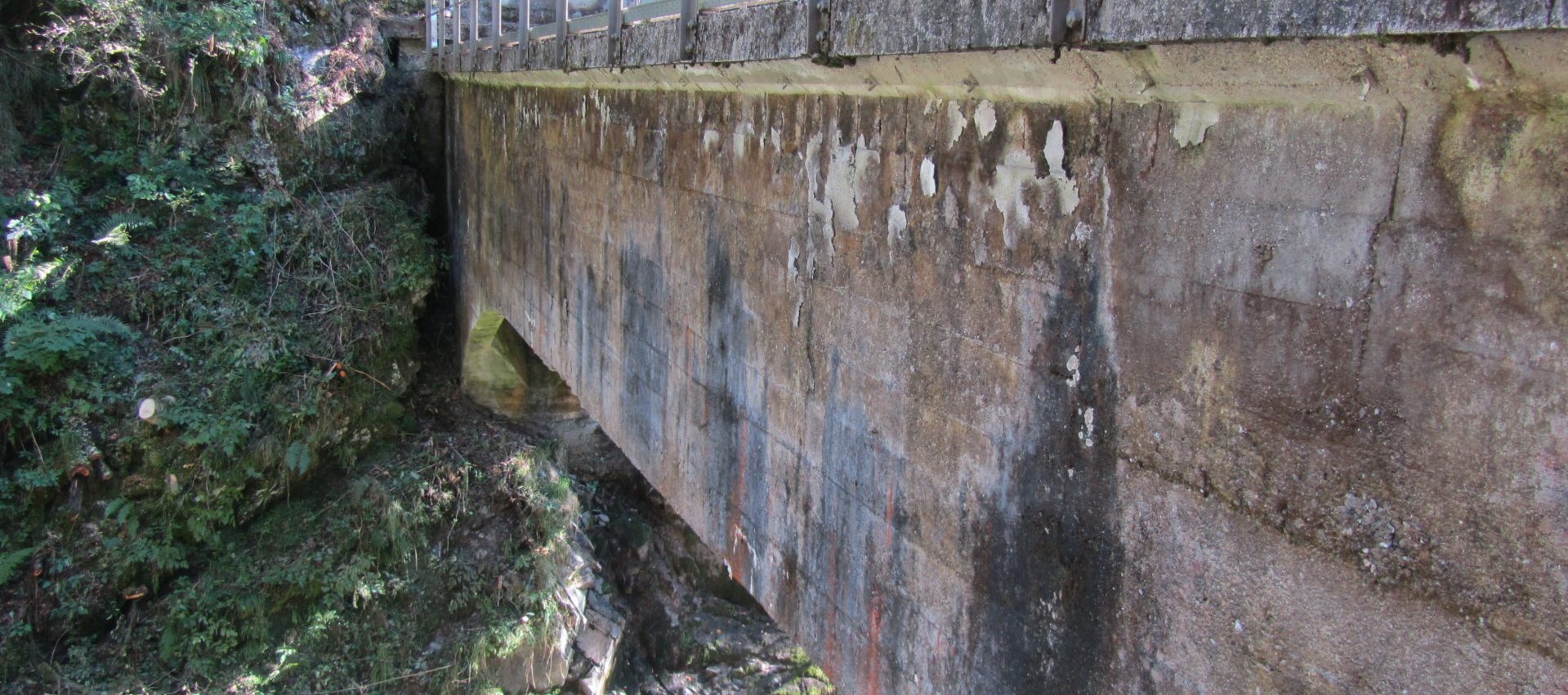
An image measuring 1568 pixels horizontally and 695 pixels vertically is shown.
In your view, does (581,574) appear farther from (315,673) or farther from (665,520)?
(315,673)

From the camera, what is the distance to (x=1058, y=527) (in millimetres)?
2236

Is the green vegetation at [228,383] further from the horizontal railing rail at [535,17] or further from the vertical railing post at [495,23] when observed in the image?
the vertical railing post at [495,23]

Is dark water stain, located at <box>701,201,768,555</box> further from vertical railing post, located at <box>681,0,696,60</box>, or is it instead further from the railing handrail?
the railing handrail

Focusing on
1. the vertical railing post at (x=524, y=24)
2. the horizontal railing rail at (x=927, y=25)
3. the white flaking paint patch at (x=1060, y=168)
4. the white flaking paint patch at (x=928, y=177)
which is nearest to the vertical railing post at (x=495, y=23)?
the vertical railing post at (x=524, y=24)

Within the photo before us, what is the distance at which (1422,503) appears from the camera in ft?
5.01

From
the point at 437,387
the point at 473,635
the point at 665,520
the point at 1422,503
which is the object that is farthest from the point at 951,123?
the point at 437,387

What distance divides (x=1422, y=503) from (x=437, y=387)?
9025 millimetres

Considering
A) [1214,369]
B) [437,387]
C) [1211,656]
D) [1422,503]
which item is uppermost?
[1214,369]

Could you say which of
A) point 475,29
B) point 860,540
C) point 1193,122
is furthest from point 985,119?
point 475,29

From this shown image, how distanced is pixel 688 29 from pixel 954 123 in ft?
4.62

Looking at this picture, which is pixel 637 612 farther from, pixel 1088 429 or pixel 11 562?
pixel 1088 429

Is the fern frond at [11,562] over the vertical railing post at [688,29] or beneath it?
beneath

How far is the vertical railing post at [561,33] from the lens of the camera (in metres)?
4.91

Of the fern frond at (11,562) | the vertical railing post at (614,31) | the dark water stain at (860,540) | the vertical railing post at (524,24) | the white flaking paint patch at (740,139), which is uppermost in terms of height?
the vertical railing post at (524,24)
